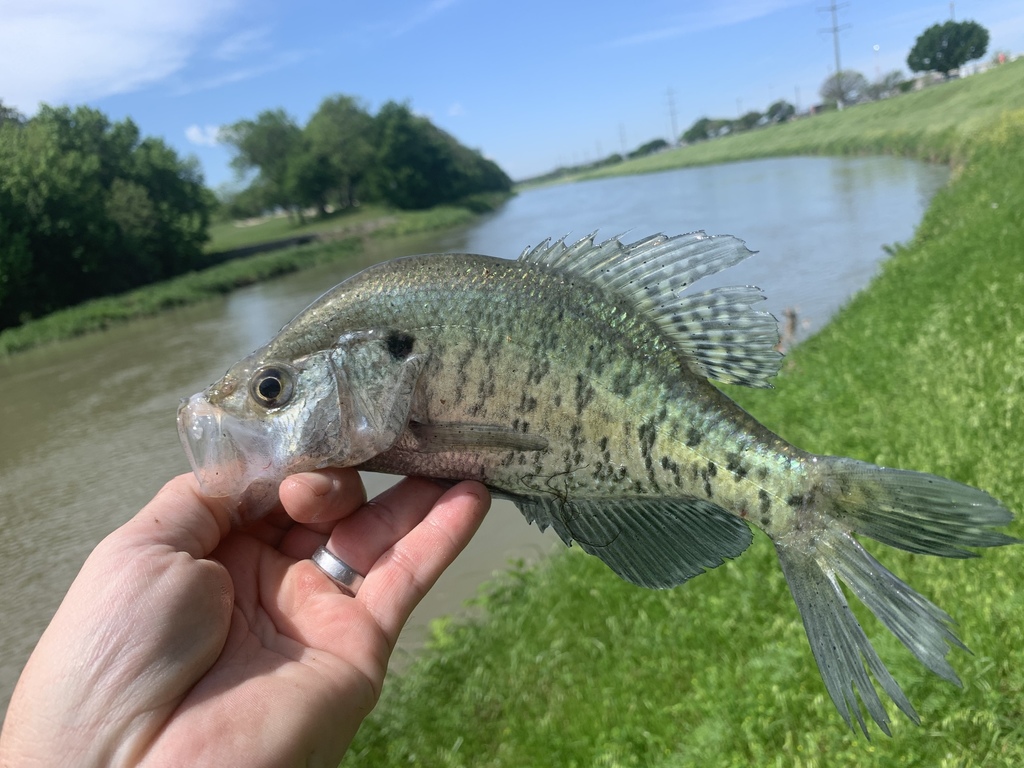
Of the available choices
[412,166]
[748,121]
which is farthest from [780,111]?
[412,166]

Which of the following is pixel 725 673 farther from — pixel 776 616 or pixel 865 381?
pixel 865 381

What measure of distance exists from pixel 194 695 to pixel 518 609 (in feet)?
14.9

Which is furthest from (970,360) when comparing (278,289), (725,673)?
(278,289)

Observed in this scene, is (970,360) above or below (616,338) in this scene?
below

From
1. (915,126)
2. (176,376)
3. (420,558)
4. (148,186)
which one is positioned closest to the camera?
(420,558)

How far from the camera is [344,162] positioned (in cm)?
7338

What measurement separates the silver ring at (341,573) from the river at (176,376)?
14.1 ft

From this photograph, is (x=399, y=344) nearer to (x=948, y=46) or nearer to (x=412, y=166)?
(x=412, y=166)

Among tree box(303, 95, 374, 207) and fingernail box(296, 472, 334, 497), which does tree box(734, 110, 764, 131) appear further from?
fingernail box(296, 472, 334, 497)

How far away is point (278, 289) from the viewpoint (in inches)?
1337

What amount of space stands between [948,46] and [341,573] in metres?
119

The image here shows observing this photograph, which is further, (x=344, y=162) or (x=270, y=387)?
(x=344, y=162)

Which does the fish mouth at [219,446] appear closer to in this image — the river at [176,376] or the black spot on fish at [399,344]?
the black spot on fish at [399,344]

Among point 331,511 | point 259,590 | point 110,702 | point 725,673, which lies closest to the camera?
point 110,702
